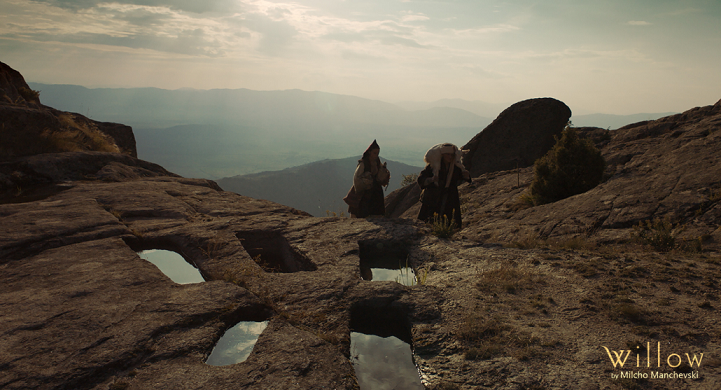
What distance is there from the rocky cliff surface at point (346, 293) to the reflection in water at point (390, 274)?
Answer: 21cm

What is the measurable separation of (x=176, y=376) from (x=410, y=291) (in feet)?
8.11

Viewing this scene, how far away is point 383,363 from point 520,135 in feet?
45.6

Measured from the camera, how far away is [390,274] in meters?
5.44

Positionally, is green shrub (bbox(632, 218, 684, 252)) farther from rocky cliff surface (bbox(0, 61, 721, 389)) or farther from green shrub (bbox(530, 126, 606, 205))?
green shrub (bbox(530, 126, 606, 205))

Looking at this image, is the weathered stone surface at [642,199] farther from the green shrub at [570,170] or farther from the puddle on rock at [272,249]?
the puddle on rock at [272,249]

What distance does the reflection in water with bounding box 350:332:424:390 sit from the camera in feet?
9.93

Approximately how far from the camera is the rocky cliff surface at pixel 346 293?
9.26 ft

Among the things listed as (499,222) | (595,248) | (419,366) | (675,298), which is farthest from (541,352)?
(499,222)

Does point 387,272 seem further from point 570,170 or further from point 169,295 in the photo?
point 570,170

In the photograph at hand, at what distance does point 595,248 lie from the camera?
5.58 m

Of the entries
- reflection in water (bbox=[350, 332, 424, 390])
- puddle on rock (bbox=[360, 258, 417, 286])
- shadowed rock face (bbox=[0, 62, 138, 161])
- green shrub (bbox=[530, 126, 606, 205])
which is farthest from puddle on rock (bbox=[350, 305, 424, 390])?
shadowed rock face (bbox=[0, 62, 138, 161])

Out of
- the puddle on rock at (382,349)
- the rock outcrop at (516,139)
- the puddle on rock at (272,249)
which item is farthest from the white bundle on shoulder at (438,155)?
the rock outcrop at (516,139)

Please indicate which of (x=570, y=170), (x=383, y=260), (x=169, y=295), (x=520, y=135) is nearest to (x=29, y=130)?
(x=169, y=295)

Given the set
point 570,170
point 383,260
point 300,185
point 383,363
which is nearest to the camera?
point 383,363
